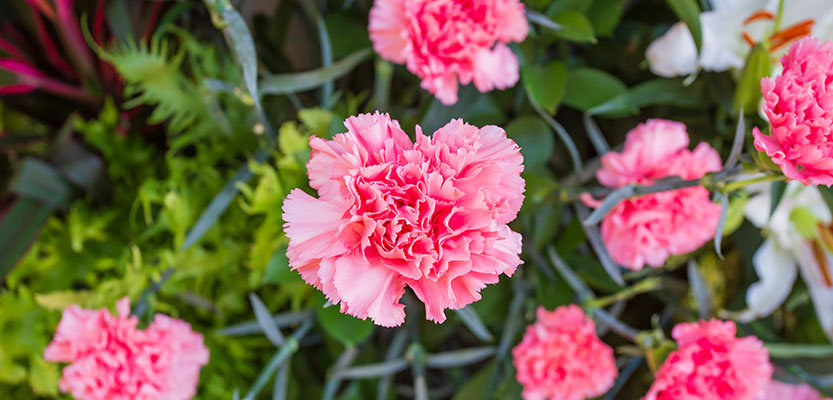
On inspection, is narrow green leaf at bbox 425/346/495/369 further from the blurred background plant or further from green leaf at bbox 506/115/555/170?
green leaf at bbox 506/115/555/170

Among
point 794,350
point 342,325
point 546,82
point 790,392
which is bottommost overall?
point 790,392

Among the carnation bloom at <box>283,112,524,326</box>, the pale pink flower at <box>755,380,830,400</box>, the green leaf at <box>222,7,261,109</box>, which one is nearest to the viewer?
the carnation bloom at <box>283,112,524,326</box>

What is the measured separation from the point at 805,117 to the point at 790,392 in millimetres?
424

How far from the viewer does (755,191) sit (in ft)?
1.52

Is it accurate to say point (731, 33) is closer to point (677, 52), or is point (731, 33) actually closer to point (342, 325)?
point (677, 52)

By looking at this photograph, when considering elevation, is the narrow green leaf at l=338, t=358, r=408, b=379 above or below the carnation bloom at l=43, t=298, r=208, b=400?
below

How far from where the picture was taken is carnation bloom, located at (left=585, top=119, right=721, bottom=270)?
380 mm

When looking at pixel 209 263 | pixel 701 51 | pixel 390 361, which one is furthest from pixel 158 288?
pixel 701 51

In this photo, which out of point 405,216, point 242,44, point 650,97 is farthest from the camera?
point 650,97

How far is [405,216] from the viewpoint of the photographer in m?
0.22

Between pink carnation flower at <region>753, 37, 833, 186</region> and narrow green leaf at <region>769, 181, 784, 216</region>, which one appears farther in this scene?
narrow green leaf at <region>769, 181, 784, 216</region>

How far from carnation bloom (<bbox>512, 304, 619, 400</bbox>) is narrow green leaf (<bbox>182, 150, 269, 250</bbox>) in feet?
0.81

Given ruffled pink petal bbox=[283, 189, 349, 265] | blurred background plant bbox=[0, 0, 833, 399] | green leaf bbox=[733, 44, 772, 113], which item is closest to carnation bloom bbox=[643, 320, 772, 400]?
blurred background plant bbox=[0, 0, 833, 399]

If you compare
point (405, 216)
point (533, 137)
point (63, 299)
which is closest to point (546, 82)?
point (533, 137)
